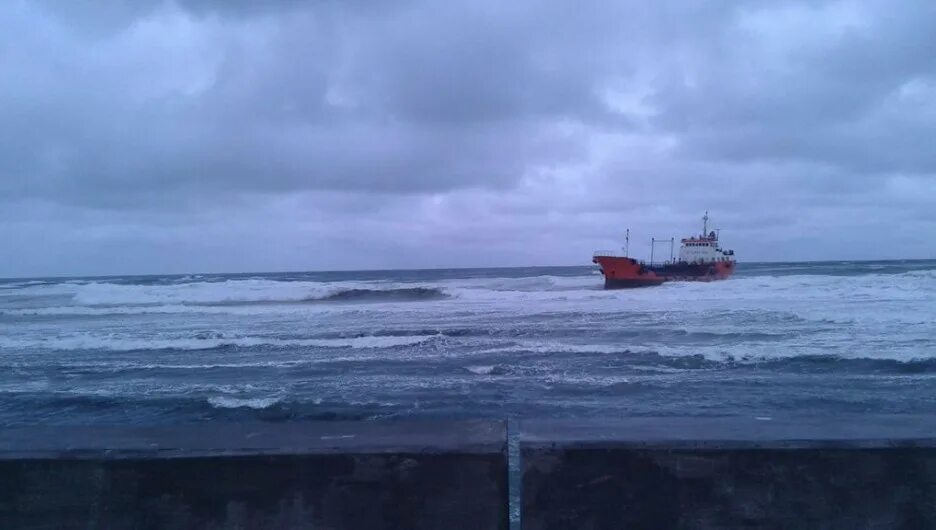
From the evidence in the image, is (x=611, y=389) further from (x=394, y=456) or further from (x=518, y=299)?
(x=518, y=299)

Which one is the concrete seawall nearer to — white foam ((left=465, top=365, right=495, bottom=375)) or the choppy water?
the choppy water

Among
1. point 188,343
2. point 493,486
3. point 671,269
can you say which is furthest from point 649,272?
point 493,486

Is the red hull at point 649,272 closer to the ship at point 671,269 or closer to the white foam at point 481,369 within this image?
the ship at point 671,269

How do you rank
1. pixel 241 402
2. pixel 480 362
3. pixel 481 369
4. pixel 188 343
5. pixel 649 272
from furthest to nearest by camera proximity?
pixel 649 272, pixel 188 343, pixel 480 362, pixel 481 369, pixel 241 402

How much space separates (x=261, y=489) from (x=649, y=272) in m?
45.1

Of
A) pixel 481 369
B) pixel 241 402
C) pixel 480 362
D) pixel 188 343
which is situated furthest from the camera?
pixel 188 343

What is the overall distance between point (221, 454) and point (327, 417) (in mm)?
6535

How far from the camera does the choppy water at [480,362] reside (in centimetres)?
1068

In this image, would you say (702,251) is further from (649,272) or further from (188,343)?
(188,343)

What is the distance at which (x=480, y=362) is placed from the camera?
14.3 m

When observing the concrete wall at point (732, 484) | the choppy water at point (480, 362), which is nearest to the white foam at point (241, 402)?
the choppy water at point (480, 362)

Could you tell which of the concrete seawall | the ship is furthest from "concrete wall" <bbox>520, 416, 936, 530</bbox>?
the ship

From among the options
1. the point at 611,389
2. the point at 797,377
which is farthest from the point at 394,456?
the point at 797,377

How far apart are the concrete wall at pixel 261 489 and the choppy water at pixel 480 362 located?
6391mm
